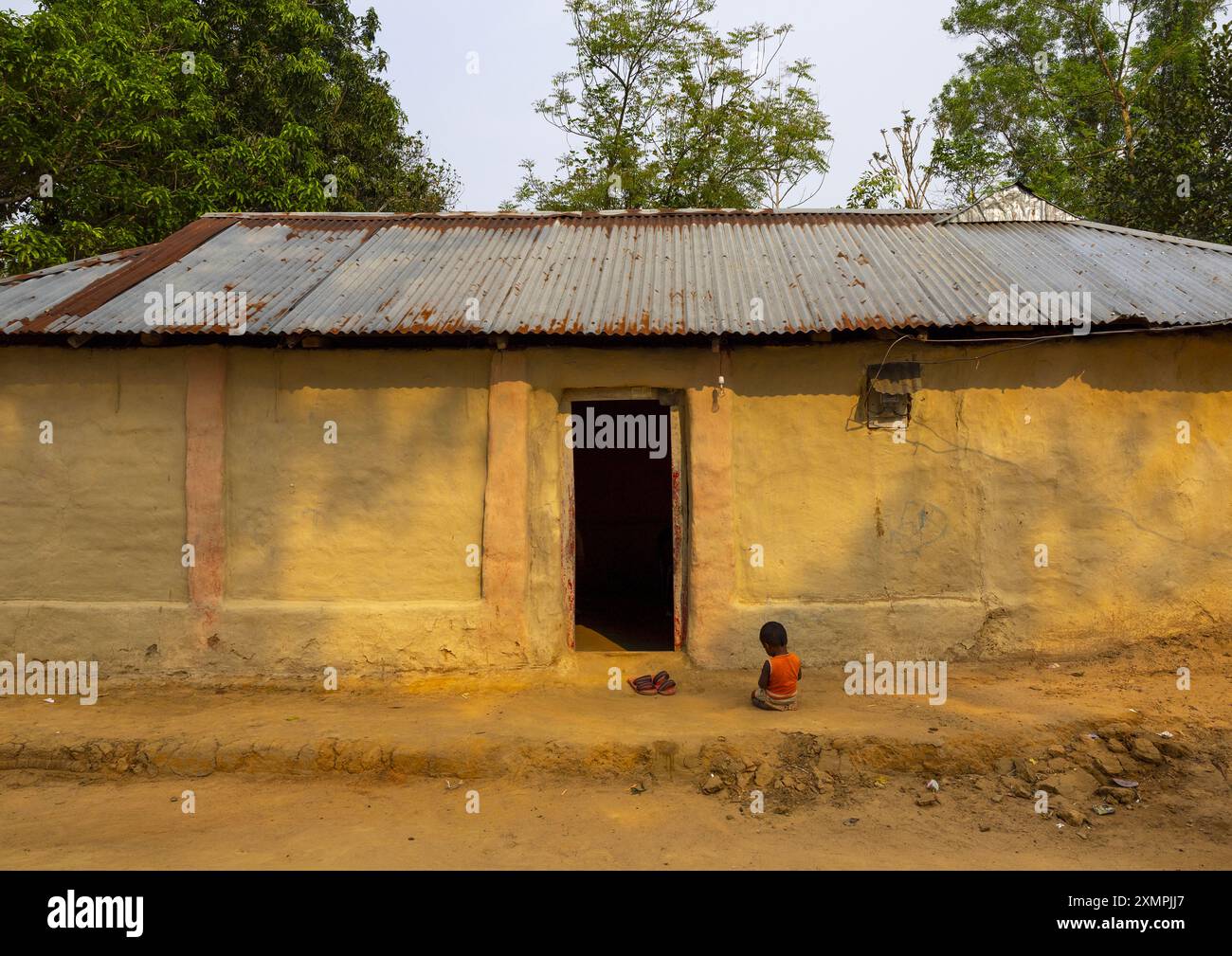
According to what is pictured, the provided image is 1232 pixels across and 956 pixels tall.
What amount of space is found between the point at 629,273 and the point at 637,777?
186 inches

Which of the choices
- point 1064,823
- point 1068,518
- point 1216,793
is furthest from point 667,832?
point 1068,518

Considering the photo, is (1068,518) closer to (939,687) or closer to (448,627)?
(939,687)

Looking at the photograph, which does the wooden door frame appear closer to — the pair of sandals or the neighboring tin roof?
the pair of sandals

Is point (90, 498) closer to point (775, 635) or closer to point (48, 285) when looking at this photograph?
point (48, 285)

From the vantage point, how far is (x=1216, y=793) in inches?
210

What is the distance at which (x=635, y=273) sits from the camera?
27.2 ft

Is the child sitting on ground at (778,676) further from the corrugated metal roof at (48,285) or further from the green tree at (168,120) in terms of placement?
the green tree at (168,120)

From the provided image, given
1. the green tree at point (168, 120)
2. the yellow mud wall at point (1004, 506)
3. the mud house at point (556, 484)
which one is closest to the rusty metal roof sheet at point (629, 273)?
the mud house at point (556, 484)

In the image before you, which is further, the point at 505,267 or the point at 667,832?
the point at 505,267

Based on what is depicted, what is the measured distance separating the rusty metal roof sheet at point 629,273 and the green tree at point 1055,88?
10389mm

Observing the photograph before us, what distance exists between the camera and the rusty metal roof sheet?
708 centimetres

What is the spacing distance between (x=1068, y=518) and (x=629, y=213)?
5.77 m

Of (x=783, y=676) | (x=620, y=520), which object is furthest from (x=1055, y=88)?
(x=783, y=676)

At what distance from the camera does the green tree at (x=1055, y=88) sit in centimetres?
2106
